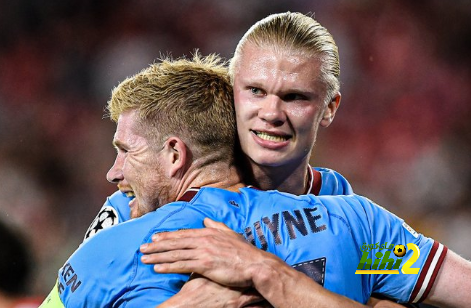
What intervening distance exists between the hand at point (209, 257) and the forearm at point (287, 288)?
32 millimetres

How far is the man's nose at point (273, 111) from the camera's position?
3.16m

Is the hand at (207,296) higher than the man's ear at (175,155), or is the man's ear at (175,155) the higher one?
the man's ear at (175,155)

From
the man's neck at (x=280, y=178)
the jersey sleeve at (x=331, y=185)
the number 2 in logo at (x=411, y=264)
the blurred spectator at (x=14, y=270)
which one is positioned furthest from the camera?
the blurred spectator at (x=14, y=270)

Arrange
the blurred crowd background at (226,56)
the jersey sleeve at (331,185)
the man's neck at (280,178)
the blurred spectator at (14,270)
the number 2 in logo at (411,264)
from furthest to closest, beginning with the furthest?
the blurred crowd background at (226,56)
the blurred spectator at (14,270)
the jersey sleeve at (331,185)
the man's neck at (280,178)
the number 2 in logo at (411,264)

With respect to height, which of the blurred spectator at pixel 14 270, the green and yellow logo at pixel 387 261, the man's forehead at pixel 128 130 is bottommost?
the blurred spectator at pixel 14 270

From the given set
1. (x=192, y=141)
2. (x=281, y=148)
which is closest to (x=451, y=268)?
(x=281, y=148)

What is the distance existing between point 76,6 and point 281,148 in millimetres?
4418

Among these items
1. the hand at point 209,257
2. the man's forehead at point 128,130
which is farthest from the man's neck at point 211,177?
the hand at point 209,257

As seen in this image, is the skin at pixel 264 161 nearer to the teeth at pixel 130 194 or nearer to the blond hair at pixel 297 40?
the blond hair at pixel 297 40

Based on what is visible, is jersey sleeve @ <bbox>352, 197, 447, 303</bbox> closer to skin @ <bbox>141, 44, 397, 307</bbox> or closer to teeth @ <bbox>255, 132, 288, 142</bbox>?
skin @ <bbox>141, 44, 397, 307</bbox>

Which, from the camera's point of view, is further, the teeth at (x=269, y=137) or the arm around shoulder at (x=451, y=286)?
the teeth at (x=269, y=137)

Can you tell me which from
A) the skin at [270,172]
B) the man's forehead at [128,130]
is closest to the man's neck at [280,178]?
the skin at [270,172]

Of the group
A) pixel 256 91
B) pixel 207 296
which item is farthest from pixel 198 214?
pixel 256 91

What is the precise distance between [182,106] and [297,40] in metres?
0.62
